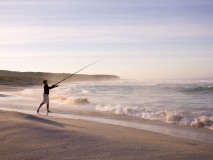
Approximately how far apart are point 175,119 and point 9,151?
7310 millimetres

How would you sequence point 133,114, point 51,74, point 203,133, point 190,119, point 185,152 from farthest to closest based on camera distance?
point 51,74
point 133,114
point 190,119
point 203,133
point 185,152

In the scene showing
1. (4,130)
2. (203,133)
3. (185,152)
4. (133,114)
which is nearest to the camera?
(185,152)

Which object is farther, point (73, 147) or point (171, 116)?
point (171, 116)

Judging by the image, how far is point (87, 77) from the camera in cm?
14262

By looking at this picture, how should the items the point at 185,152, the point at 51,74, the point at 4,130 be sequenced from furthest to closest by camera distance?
the point at 51,74 < the point at 4,130 < the point at 185,152

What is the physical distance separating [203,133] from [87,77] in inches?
5312

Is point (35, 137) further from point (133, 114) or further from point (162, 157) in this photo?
point (133, 114)

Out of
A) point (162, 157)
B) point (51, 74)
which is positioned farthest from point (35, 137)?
point (51, 74)

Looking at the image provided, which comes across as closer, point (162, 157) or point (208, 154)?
point (162, 157)

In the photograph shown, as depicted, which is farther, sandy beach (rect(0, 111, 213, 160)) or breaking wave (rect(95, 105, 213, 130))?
breaking wave (rect(95, 105, 213, 130))

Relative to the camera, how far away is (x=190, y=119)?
1046cm

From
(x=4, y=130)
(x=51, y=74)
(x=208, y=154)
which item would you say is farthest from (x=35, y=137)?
(x=51, y=74)

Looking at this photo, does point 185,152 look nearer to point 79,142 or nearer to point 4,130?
point 79,142

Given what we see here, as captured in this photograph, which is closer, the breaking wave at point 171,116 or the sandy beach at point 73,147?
the sandy beach at point 73,147
